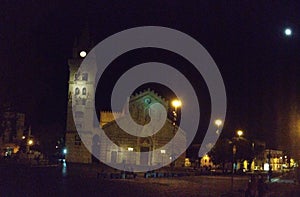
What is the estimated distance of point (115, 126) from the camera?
68562 millimetres

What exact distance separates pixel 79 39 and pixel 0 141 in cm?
2070

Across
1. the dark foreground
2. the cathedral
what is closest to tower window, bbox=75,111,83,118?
the cathedral

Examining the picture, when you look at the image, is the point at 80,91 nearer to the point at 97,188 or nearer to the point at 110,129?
the point at 110,129

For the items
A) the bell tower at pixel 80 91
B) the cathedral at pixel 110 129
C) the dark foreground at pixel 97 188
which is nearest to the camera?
the dark foreground at pixel 97 188

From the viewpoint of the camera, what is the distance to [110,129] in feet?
225

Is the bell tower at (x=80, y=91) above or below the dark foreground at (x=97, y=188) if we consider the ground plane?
above

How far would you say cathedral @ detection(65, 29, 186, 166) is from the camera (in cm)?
6775

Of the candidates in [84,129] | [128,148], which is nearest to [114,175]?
[128,148]

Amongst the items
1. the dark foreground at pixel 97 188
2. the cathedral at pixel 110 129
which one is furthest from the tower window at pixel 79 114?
the dark foreground at pixel 97 188

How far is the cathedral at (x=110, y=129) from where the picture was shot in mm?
67750

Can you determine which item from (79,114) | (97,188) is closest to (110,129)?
(79,114)

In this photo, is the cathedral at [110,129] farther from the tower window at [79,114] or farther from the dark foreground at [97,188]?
the dark foreground at [97,188]

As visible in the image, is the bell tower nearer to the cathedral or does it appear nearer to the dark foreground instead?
the cathedral

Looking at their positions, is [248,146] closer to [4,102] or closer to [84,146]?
[84,146]
